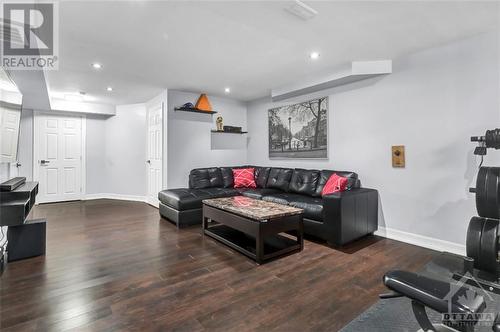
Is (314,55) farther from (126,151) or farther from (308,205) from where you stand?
(126,151)

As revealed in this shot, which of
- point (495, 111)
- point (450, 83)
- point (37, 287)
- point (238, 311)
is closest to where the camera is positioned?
point (238, 311)

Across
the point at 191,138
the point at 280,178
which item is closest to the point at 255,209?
the point at 280,178

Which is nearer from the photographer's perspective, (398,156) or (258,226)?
(258,226)

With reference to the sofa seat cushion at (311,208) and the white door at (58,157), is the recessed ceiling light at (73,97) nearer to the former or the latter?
the white door at (58,157)

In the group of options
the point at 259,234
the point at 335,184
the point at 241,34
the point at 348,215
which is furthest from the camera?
the point at 335,184

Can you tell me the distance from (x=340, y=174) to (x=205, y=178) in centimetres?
264

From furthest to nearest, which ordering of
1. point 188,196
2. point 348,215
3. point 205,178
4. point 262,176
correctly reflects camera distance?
point 262,176, point 205,178, point 188,196, point 348,215

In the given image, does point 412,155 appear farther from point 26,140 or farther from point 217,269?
point 26,140

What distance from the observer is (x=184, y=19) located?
2.43 metres

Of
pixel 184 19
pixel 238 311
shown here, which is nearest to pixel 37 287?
pixel 238 311

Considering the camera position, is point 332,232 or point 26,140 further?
point 26,140

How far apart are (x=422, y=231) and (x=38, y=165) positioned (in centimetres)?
784

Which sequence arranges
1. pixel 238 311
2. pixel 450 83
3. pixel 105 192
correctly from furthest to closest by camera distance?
1. pixel 105 192
2. pixel 450 83
3. pixel 238 311

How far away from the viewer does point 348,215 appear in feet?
10.1
